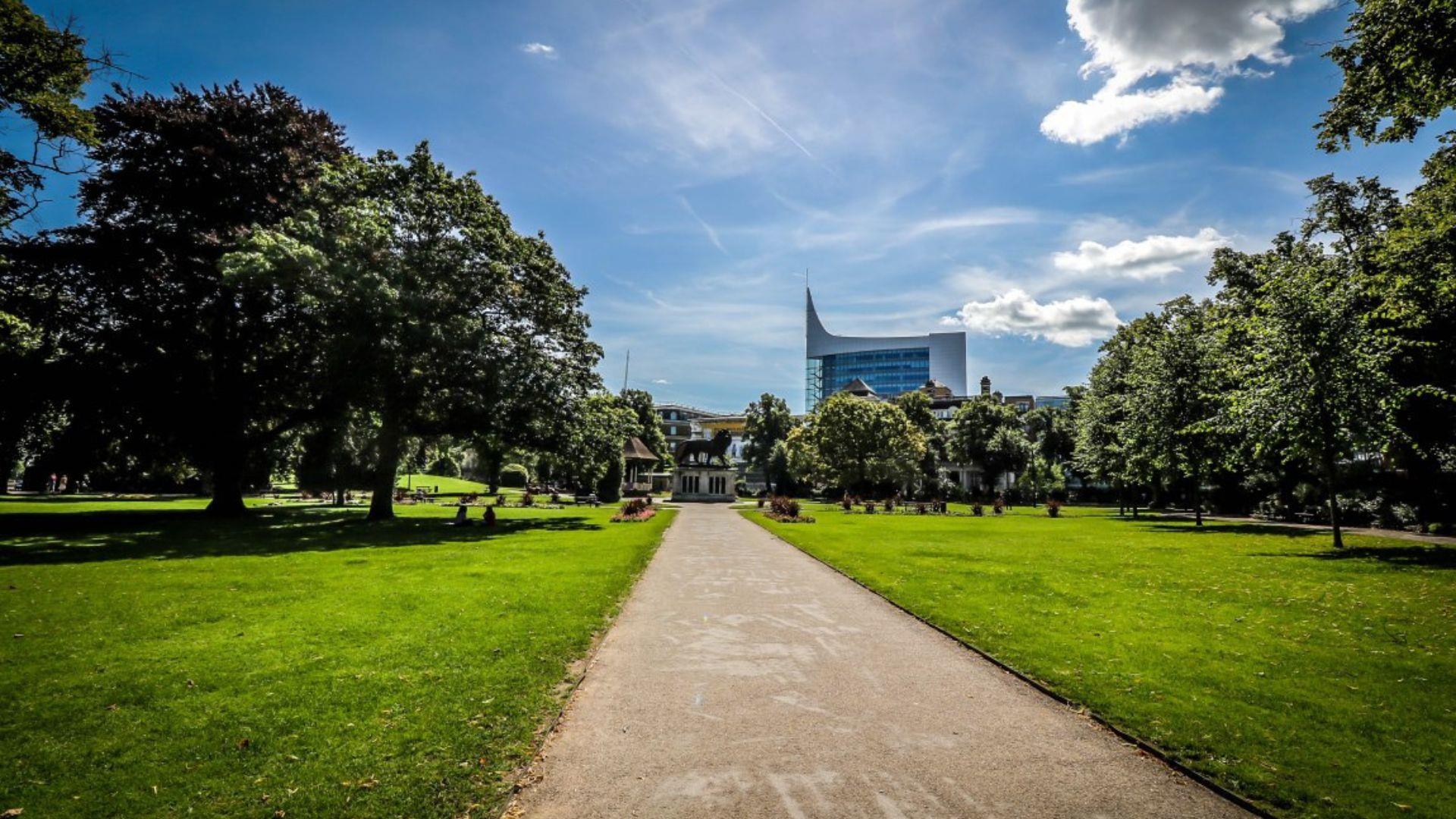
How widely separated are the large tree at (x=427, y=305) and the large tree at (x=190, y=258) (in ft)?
7.69

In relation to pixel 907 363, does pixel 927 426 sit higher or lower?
lower

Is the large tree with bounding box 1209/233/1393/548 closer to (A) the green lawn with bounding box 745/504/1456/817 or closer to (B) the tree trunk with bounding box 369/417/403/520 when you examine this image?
(A) the green lawn with bounding box 745/504/1456/817

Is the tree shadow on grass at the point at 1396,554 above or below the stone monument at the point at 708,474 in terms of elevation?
below

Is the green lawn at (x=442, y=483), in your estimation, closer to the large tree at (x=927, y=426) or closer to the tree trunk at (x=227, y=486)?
the tree trunk at (x=227, y=486)

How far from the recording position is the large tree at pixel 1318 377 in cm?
2161

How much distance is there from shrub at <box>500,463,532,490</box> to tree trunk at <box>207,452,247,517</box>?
5598 cm

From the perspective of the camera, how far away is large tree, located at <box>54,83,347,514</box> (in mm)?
24969

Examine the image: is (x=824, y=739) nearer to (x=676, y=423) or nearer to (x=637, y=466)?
(x=637, y=466)

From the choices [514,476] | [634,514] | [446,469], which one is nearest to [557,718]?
[634,514]

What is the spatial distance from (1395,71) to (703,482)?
188 feet

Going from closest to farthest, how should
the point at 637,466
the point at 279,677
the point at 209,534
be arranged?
the point at 279,677 < the point at 209,534 < the point at 637,466

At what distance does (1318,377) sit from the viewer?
21.8 metres

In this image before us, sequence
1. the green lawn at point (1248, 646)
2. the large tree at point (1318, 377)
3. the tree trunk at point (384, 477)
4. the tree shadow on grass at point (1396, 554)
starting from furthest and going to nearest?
the tree trunk at point (384, 477) → the large tree at point (1318, 377) → the tree shadow on grass at point (1396, 554) → the green lawn at point (1248, 646)

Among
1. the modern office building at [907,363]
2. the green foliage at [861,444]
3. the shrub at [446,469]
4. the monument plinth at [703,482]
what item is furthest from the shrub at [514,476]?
the modern office building at [907,363]
